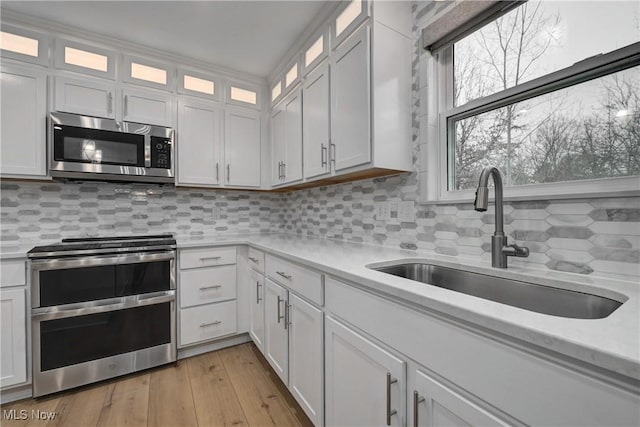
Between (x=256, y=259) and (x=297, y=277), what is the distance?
0.75 meters

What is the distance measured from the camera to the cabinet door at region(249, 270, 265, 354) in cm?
207

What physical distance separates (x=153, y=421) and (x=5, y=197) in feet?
6.59

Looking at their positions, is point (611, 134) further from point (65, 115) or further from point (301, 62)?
point (65, 115)

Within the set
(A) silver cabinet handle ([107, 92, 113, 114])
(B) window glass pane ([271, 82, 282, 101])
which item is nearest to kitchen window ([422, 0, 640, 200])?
(B) window glass pane ([271, 82, 282, 101])

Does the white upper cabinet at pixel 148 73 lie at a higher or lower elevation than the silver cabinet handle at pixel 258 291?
higher

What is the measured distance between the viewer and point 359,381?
1.05 m

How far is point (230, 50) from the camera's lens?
2.38 meters

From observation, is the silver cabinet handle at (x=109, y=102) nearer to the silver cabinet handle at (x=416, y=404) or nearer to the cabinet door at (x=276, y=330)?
the cabinet door at (x=276, y=330)

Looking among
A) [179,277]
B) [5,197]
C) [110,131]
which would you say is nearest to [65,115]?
[110,131]

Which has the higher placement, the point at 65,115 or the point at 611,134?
the point at 65,115

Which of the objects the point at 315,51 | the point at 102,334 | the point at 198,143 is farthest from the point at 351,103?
the point at 102,334

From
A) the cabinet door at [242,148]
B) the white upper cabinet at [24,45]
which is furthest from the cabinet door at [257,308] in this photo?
the white upper cabinet at [24,45]

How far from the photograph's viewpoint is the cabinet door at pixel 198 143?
2463 mm

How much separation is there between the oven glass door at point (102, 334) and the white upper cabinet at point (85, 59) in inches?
71.0
